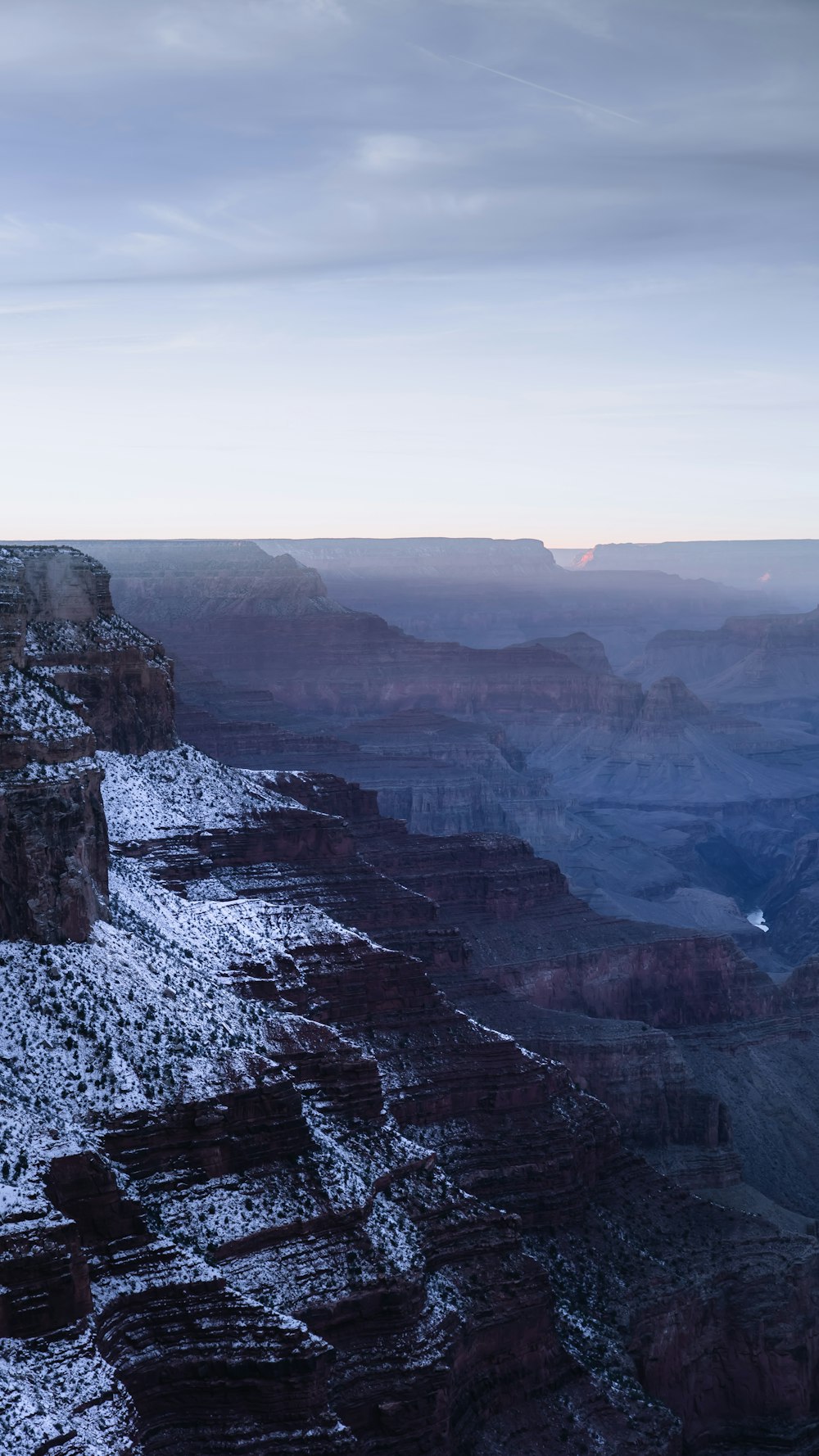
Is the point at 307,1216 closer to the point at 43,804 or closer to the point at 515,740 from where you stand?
the point at 43,804

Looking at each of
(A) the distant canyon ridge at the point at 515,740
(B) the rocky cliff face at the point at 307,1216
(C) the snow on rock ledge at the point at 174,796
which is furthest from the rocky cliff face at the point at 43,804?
(A) the distant canyon ridge at the point at 515,740

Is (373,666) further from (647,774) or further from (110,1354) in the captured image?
(110,1354)

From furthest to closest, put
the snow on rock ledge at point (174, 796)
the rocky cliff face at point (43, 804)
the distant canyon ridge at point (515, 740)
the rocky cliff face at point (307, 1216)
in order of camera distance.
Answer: the distant canyon ridge at point (515, 740)
the snow on rock ledge at point (174, 796)
the rocky cliff face at point (43, 804)
the rocky cliff face at point (307, 1216)

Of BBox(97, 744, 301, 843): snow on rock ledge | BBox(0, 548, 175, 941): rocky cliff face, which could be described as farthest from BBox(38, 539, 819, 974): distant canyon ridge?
BBox(0, 548, 175, 941): rocky cliff face

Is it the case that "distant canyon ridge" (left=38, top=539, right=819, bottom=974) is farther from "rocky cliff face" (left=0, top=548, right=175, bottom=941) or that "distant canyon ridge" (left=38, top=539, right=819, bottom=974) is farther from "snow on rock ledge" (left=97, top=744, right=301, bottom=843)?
"rocky cliff face" (left=0, top=548, right=175, bottom=941)

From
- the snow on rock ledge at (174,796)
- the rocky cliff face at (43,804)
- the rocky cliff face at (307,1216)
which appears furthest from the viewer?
the snow on rock ledge at (174,796)

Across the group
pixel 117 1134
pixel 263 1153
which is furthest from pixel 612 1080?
pixel 117 1134

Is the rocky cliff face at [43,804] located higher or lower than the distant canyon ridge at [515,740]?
higher

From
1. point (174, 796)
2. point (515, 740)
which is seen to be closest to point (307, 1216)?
point (174, 796)

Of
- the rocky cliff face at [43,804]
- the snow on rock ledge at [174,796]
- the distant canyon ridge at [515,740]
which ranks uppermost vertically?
the rocky cliff face at [43,804]

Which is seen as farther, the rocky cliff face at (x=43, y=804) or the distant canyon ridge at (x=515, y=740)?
the distant canyon ridge at (x=515, y=740)

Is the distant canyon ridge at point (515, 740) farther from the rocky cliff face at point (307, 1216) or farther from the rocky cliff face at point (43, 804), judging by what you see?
the rocky cliff face at point (43, 804)
